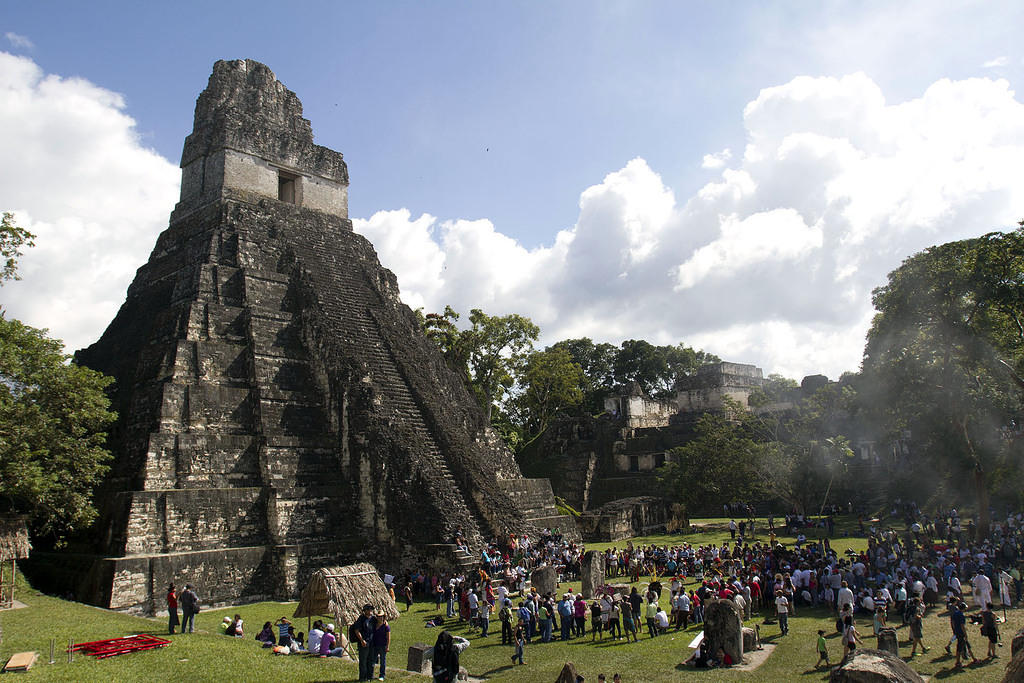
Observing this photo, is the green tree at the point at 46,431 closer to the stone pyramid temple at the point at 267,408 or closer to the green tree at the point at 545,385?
the stone pyramid temple at the point at 267,408

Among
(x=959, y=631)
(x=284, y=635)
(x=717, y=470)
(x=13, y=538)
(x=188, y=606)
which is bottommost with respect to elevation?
(x=959, y=631)

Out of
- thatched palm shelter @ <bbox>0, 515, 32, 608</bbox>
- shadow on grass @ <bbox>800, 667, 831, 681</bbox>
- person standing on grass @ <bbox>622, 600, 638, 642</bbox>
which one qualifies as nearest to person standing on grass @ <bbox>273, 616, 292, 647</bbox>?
person standing on grass @ <bbox>622, 600, 638, 642</bbox>

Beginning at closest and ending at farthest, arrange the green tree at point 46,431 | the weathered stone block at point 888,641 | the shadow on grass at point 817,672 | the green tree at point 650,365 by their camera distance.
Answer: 1. the shadow on grass at point 817,672
2. the weathered stone block at point 888,641
3. the green tree at point 46,431
4. the green tree at point 650,365

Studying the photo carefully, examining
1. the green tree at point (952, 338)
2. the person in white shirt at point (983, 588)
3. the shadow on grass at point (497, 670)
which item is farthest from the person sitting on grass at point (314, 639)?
the green tree at point (952, 338)

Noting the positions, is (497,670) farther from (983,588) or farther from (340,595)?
(983,588)

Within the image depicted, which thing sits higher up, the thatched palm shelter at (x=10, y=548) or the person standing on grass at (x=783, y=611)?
the thatched palm shelter at (x=10, y=548)

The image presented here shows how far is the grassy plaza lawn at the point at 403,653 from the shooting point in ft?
29.0

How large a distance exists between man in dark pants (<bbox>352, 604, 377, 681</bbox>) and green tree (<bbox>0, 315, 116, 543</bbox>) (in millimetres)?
7552

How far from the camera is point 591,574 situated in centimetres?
1448

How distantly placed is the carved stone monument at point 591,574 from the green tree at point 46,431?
9489 millimetres

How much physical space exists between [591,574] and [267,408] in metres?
8.27

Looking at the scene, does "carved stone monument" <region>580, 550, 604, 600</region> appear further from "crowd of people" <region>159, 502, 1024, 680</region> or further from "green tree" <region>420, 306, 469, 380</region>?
"green tree" <region>420, 306, 469, 380</region>

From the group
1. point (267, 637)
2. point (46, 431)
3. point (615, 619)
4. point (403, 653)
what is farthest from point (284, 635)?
point (46, 431)

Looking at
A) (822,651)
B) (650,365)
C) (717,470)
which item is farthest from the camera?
(650,365)
